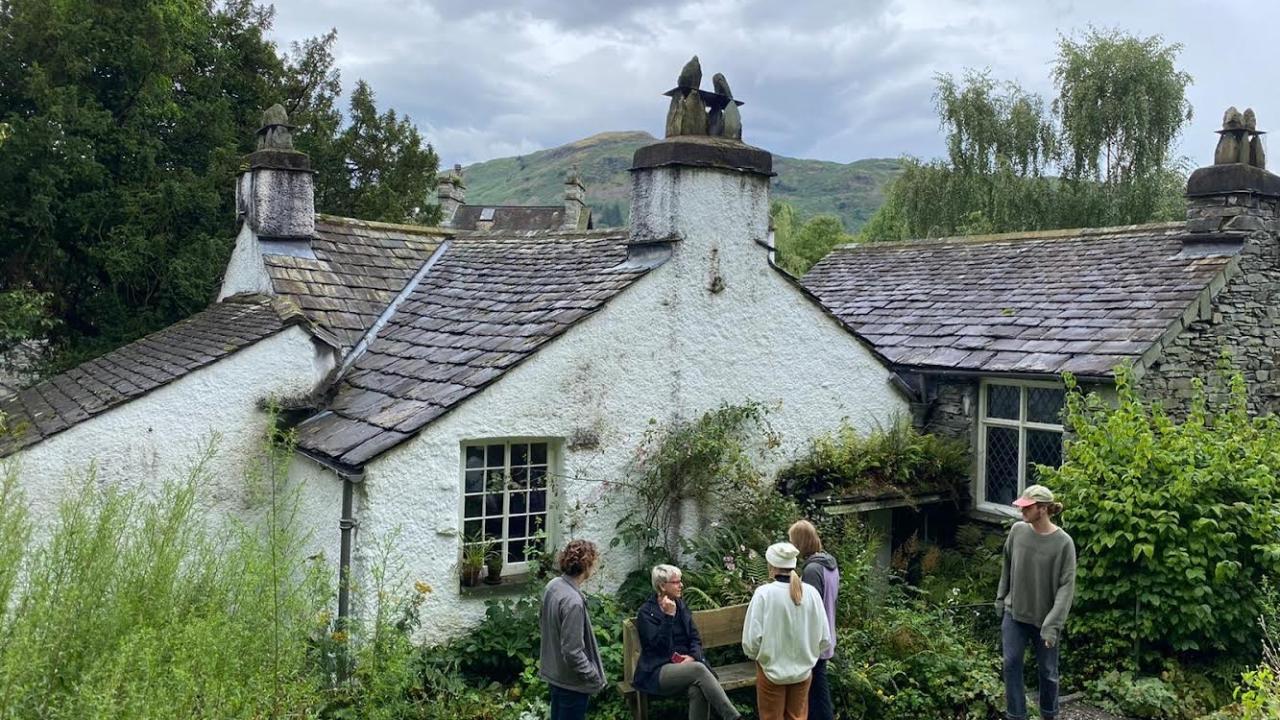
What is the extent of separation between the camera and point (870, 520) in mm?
11891

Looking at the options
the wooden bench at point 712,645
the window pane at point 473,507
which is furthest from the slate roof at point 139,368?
the wooden bench at point 712,645

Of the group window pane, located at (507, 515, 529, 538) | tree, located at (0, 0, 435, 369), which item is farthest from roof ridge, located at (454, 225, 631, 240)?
tree, located at (0, 0, 435, 369)

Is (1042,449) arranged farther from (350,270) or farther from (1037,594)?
(350,270)

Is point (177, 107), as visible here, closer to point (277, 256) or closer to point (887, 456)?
point (277, 256)

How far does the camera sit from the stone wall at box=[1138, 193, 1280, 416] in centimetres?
1171

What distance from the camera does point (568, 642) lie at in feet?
20.4

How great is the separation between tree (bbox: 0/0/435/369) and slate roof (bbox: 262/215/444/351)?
25.5 feet

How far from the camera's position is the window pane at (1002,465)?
1230cm

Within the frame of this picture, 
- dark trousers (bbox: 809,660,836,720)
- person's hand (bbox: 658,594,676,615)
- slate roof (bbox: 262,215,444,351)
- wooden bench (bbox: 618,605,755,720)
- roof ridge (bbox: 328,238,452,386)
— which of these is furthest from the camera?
slate roof (bbox: 262,215,444,351)

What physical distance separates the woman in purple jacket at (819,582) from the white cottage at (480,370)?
8.77ft

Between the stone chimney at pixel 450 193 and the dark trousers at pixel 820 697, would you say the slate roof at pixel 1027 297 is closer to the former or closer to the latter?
the dark trousers at pixel 820 697

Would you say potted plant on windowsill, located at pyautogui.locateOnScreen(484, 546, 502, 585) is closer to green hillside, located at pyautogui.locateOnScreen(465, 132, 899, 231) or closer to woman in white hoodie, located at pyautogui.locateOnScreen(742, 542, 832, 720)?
woman in white hoodie, located at pyautogui.locateOnScreen(742, 542, 832, 720)

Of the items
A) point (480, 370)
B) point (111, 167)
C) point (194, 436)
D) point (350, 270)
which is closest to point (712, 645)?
point (480, 370)

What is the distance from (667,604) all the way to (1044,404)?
717 centimetres
